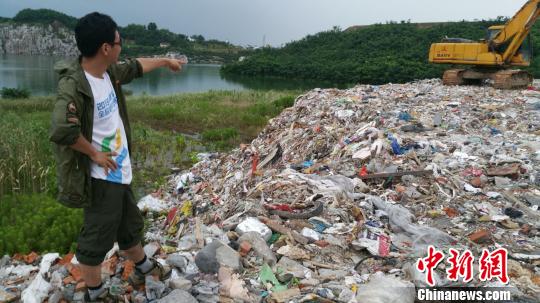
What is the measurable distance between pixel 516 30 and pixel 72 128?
1188 centimetres

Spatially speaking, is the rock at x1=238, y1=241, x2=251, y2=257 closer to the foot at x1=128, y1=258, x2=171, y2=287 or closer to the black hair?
the foot at x1=128, y1=258, x2=171, y2=287

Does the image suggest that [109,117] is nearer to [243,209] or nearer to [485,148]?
[243,209]

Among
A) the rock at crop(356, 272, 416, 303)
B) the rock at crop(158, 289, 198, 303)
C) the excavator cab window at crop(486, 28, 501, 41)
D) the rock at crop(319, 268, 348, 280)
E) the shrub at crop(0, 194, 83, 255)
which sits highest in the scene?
the excavator cab window at crop(486, 28, 501, 41)

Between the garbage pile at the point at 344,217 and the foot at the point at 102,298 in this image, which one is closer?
the foot at the point at 102,298

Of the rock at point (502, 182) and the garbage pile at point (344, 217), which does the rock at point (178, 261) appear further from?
the rock at point (502, 182)

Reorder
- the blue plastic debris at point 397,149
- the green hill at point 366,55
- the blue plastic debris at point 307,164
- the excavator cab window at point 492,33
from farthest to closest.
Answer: the green hill at point 366,55 → the excavator cab window at point 492,33 → the blue plastic debris at point 307,164 → the blue plastic debris at point 397,149

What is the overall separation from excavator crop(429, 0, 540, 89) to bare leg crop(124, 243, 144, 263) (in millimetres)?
11045

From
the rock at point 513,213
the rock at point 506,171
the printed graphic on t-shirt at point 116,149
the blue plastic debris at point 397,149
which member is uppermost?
the printed graphic on t-shirt at point 116,149

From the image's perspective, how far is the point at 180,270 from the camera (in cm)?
277

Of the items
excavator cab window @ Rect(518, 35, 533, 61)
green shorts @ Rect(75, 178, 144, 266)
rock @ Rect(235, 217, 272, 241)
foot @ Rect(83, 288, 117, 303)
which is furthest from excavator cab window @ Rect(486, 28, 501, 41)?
foot @ Rect(83, 288, 117, 303)

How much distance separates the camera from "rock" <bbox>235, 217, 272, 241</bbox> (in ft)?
10.5

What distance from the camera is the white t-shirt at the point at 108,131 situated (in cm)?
209

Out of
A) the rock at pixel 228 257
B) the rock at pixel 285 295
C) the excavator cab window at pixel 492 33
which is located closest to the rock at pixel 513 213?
the rock at pixel 285 295

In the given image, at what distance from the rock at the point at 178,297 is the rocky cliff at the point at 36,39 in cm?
9324
